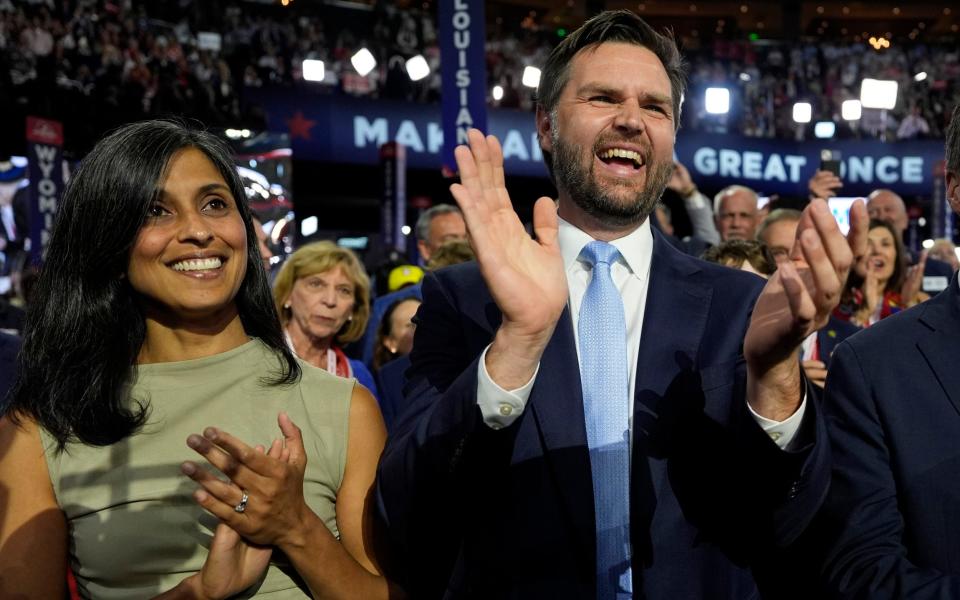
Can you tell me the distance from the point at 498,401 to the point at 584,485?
0.25 metres

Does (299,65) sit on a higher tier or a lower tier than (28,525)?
higher

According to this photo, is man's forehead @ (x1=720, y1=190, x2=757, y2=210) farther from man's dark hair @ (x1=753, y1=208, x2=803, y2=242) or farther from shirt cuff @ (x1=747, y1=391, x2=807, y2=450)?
shirt cuff @ (x1=747, y1=391, x2=807, y2=450)

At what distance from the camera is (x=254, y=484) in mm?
1508

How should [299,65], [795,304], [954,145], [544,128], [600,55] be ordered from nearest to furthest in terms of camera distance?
[795,304]
[954,145]
[600,55]
[544,128]
[299,65]

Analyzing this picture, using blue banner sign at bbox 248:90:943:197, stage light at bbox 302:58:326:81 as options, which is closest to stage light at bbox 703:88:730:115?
blue banner sign at bbox 248:90:943:197

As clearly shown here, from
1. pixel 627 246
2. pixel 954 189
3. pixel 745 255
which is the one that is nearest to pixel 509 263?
pixel 627 246

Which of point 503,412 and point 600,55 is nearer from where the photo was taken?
point 503,412

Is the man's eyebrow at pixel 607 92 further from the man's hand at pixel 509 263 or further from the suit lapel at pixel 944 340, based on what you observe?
the suit lapel at pixel 944 340

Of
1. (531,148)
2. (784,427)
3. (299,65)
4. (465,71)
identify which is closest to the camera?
(784,427)

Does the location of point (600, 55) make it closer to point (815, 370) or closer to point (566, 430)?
point (566, 430)

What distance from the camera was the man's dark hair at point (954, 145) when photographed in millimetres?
1737

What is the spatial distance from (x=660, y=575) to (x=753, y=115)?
18.0m

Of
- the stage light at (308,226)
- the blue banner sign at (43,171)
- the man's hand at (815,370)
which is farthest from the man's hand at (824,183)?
the stage light at (308,226)

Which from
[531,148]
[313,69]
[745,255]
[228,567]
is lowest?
[228,567]
